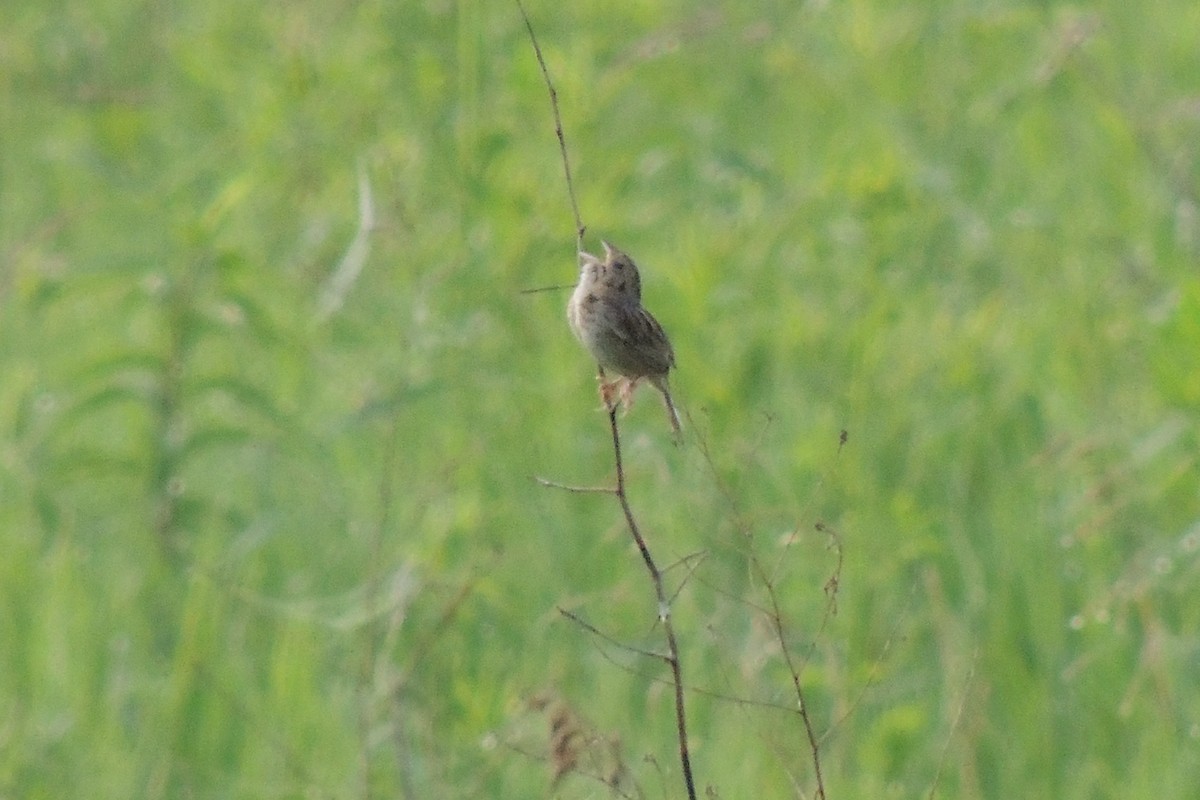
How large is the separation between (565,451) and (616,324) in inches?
82.7

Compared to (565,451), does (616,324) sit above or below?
above

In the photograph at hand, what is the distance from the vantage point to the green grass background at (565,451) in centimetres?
489

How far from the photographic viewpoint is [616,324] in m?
3.72

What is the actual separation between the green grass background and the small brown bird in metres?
0.57

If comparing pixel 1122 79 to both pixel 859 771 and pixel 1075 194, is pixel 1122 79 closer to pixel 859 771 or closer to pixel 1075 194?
A: pixel 1075 194

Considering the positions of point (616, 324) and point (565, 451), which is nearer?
point (616, 324)

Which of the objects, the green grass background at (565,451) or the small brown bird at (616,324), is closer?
the small brown bird at (616,324)

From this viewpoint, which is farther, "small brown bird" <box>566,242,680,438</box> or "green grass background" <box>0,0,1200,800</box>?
"green grass background" <box>0,0,1200,800</box>

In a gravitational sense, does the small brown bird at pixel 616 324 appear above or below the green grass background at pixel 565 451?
above

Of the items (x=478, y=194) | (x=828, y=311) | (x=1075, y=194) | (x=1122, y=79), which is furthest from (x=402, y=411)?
(x=1122, y=79)

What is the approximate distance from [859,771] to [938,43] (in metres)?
3.84

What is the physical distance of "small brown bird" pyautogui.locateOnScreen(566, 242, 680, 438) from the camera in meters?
3.73

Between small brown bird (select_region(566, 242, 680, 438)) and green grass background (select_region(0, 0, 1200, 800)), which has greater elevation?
small brown bird (select_region(566, 242, 680, 438))

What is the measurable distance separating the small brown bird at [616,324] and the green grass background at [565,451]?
1.86ft
